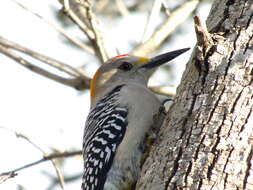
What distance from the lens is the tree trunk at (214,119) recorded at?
290cm

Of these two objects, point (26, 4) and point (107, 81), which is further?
point (107, 81)

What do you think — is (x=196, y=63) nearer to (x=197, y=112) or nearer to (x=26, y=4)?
(x=197, y=112)

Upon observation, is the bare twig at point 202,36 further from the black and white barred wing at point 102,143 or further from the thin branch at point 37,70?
the thin branch at point 37,70

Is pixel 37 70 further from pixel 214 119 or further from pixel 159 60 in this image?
pixel 214 119

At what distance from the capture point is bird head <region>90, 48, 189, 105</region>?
5.71 m

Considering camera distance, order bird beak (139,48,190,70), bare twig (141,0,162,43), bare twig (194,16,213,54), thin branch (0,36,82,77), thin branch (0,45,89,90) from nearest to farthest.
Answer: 1. bare twig (194,16,213,54)
2. bird beak (139,48,190,70)
3. bare twig (141,0,162,43)
4. thin branch (0,36,82,77)
5. thin branch (0,45,89,90)

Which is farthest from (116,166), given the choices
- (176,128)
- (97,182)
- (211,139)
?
(211,139)

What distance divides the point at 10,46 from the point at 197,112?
312 cm

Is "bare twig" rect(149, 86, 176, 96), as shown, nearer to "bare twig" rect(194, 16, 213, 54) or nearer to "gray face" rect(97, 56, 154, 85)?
"gray face" rect(97, 56, 154, 85)

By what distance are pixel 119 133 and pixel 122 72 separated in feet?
4.80

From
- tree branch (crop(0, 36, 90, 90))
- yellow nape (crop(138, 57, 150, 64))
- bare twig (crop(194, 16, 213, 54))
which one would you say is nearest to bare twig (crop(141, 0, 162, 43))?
yellow nape (crop(138, 57, 150, 64))

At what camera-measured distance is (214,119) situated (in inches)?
123

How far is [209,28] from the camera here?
12.5 ft

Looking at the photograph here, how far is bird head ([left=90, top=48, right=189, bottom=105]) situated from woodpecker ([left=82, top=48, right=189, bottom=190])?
0.01 meters
